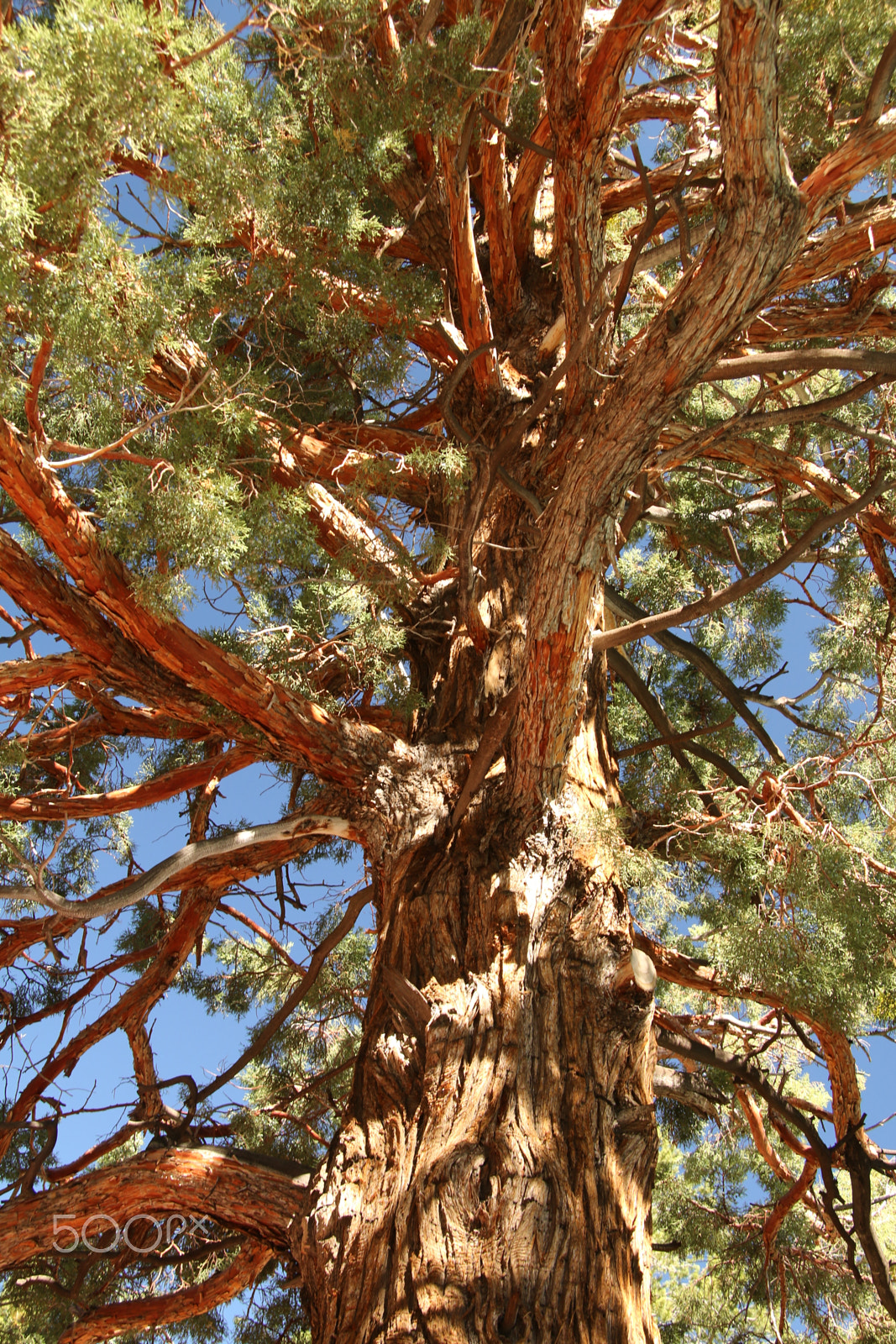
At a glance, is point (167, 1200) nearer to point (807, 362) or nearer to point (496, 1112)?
point (496, 1112)

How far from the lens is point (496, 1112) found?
1.99 m

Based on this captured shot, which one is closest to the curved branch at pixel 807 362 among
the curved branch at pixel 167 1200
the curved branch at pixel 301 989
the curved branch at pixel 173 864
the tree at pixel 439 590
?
the tree at pixel 439 590

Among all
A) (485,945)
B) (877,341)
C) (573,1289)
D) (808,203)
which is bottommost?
(573,1289)

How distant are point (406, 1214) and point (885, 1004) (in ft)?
5.18

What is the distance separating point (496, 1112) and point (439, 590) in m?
1.75

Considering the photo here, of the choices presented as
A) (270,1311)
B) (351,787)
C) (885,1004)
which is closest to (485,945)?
(351,787)

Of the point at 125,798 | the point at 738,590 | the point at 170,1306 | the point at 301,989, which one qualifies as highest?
the point at 738,590

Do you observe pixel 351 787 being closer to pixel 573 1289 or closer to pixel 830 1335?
pixel 573 1289

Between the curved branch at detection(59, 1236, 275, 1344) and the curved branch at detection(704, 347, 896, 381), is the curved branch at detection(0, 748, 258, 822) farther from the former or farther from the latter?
the curved branch at detection(704, 347, 896, 381)

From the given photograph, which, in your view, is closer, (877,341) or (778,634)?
(877,341)

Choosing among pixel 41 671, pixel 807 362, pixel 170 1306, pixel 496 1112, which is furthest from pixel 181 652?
pixel 170 1306

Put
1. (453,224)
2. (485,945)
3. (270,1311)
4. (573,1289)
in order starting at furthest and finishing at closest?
(270,1311) → (453,224) → (485,945) → (573,1289)

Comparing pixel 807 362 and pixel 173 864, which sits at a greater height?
pixel 807 362

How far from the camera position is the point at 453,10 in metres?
3.69
